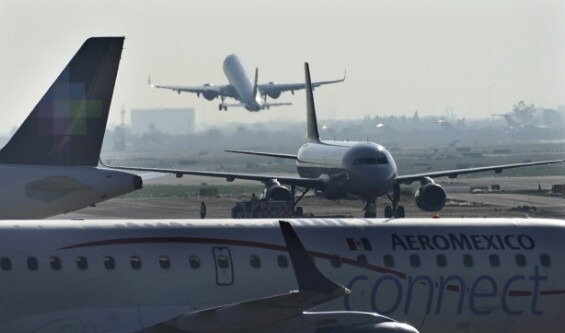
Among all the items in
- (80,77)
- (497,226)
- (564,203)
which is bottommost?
(564,203)

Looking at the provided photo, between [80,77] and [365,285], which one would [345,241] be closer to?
[365,285]

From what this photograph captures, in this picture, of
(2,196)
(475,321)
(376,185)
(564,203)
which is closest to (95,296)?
(475,321)

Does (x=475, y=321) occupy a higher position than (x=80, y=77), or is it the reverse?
(x=80, y=77)

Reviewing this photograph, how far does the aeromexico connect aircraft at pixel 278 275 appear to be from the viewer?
1022 inches

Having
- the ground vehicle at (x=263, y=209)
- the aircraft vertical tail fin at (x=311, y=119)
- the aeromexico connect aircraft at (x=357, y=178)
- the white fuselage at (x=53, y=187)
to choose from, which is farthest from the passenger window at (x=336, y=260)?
the aircraft vertical tail fin at (x=311, y=119)

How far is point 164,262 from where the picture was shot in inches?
1109

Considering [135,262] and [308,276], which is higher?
[308,276]

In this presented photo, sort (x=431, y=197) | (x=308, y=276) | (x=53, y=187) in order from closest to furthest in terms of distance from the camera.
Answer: (x=308, y=276) < (x=53, y=187) < (x=431, y=197)

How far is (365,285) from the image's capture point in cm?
2941

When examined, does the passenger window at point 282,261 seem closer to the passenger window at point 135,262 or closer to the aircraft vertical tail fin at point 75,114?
the passenger window at point 135,262

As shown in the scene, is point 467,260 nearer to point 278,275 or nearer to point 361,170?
point 278,275

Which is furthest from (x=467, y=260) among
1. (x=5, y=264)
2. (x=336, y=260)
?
(x=5, y=264)

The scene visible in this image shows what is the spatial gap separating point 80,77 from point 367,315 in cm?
1756

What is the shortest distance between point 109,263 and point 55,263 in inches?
43.1
